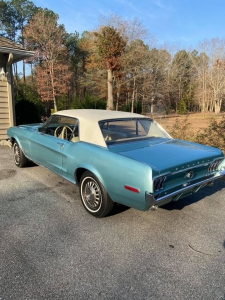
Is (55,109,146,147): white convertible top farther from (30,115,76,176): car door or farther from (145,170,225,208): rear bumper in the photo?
(145,170,225,208): rear bumper

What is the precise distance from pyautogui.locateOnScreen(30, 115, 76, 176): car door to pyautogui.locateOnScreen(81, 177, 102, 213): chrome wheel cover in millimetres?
681

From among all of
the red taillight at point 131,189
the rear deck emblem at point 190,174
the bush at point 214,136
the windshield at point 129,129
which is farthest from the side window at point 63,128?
the bush at point 214,136

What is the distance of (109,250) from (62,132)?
2.25 metres

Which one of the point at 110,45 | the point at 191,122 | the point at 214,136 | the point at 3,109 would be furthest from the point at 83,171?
the point at 110,45

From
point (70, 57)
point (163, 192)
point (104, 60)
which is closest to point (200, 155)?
point (163, 192)

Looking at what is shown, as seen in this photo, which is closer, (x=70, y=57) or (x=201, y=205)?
(x=201, y=205)

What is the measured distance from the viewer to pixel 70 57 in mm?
37875

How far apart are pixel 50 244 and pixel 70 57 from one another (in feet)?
129

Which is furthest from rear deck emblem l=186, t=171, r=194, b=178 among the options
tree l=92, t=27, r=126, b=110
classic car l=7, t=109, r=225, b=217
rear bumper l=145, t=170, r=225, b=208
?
tree l=92, t=27, r=126, b=110

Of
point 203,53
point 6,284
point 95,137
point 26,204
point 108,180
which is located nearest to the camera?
point 6,284

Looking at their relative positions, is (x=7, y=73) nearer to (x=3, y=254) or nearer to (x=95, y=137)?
(x=95, y=137)

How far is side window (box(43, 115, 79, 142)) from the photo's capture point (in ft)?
12.3

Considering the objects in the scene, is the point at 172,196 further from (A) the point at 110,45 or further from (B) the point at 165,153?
(A) the point at 110,45

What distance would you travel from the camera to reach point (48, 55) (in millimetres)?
28016
